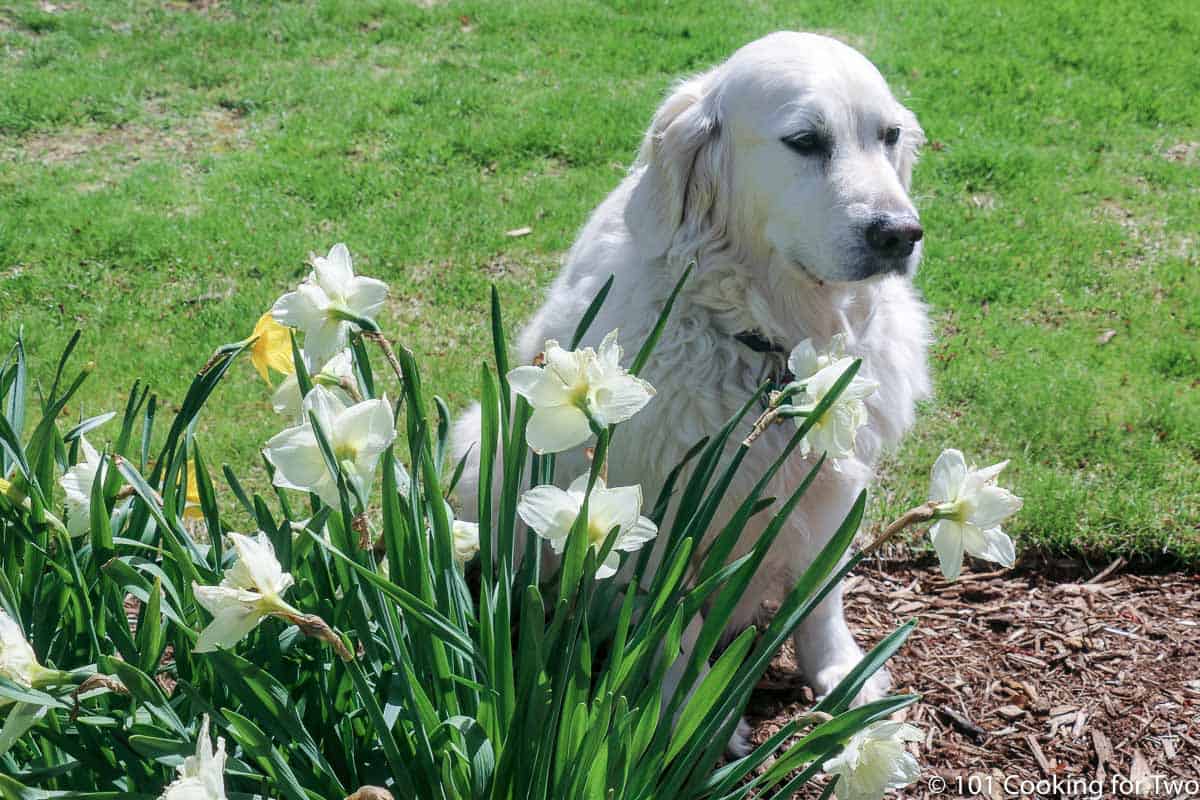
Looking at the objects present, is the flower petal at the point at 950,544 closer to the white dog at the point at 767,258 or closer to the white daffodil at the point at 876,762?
the white daffodil at the point at 876,762

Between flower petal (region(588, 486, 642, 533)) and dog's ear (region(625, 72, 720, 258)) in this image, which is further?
dog's ear (region(625, 72, 720, 258))

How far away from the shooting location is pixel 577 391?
1462mm

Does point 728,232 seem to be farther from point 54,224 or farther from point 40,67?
point 40,67

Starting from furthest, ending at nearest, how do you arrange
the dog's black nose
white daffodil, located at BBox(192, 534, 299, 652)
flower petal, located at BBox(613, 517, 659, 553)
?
the dog's black nose → flower petal, located at BBox(613, 517, 659, 553) → white daffodil, located at BBox(192, 534, 299, 652)

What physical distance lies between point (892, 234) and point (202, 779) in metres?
1.87

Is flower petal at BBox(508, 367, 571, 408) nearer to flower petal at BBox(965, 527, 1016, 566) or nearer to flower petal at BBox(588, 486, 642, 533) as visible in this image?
flower petal at BBox(588, 486, 642, 533)

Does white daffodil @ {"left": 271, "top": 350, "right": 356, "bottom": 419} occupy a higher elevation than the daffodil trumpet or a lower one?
higher

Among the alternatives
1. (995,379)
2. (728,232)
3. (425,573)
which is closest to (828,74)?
(728,232)

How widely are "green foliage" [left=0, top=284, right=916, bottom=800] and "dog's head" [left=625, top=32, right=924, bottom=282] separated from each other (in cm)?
93

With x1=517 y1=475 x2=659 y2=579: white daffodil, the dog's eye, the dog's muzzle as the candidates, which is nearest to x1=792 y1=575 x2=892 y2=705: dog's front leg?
the dog's muzzle

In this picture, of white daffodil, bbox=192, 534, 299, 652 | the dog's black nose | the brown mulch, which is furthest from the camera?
the brown mulch

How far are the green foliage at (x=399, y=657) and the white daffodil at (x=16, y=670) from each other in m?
0.05

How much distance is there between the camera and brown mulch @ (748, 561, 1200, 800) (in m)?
2.69

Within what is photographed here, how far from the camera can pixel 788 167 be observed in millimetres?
2619
